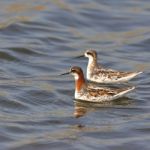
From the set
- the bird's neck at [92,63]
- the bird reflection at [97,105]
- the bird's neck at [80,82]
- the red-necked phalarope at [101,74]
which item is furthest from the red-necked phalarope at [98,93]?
the bird's neck at [92,63]

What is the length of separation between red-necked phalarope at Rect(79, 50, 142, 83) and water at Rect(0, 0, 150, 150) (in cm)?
44

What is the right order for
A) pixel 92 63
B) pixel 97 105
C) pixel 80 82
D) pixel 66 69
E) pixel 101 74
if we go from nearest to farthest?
pixel 97 105, pixel 80 82, pixel 101 74, pixel 92 63, pixel 66 69

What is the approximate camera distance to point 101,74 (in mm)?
21719

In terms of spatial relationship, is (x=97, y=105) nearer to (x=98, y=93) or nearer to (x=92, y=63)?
(x=98, y=93)

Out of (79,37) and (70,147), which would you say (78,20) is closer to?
(79,37)

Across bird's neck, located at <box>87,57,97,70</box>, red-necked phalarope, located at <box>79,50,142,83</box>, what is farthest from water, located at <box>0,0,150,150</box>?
bird's neck, located at <box>87,57,97,70</box>

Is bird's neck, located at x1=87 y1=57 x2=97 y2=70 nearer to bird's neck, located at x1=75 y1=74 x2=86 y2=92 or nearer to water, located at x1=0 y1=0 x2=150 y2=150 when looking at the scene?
water, located at x1=0 y1=0 x2=150 y2=150

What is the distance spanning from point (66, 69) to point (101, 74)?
121 cm

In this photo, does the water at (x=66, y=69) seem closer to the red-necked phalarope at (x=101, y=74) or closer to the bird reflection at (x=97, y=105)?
the bird reflection at (x=97, y=105)

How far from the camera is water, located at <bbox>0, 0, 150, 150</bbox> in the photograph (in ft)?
54.7

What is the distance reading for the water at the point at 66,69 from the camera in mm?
16672

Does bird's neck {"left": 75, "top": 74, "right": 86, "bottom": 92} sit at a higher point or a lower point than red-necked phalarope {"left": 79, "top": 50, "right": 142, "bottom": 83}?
lower

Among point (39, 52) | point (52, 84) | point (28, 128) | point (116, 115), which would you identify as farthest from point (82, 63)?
point (28, 128)

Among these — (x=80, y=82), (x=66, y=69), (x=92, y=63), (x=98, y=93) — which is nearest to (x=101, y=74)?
(x=92, y=63)
